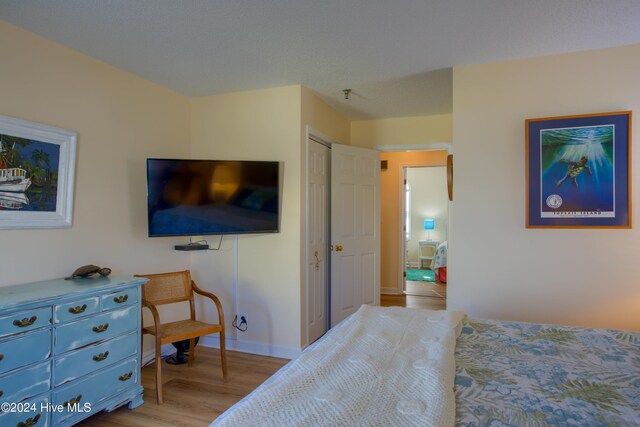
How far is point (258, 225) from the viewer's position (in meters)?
3.28

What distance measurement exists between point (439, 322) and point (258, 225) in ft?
6.04

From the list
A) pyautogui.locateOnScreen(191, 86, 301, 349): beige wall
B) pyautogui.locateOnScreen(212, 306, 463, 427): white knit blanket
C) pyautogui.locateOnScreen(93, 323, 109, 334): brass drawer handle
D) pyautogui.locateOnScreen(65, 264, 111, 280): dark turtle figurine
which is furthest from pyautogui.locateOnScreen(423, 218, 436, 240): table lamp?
pyautogui.locateOnScreen(93, 323, 109, 334): brass drawer handle

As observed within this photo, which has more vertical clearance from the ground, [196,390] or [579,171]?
[579,171]

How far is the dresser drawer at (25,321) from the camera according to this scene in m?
1.81

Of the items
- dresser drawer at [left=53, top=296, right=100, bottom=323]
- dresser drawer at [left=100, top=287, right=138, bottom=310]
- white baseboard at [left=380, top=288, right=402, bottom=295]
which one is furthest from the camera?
white baseboard at [left=380, top=288, right=402, bottom=295]

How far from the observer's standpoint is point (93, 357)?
2229 mm

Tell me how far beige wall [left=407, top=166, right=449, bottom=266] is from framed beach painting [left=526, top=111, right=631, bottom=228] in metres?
5.89

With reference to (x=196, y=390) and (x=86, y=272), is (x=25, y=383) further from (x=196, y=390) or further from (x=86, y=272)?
(x=196, y=390)

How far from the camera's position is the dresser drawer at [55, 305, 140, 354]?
2076mm

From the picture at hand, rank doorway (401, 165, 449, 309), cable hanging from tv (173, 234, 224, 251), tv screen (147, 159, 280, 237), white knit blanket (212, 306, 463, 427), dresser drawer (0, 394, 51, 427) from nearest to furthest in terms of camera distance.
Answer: white knit blanket (212, 306, 463, 427)
dresser drawer (0, 394, 51, 427)
tv screen (147, 159, 280, 237)
cable hanging from tv (173, 234, 224, 251)
doorway (401, 165, 449, 309)

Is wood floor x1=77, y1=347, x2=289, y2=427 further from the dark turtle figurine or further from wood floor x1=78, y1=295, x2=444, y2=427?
the dark turtle figurine

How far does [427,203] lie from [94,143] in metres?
7.25

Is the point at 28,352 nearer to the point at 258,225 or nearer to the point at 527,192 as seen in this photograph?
the point at 258,225

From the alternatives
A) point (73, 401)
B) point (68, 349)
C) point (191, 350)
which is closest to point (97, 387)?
point (73, 401)
